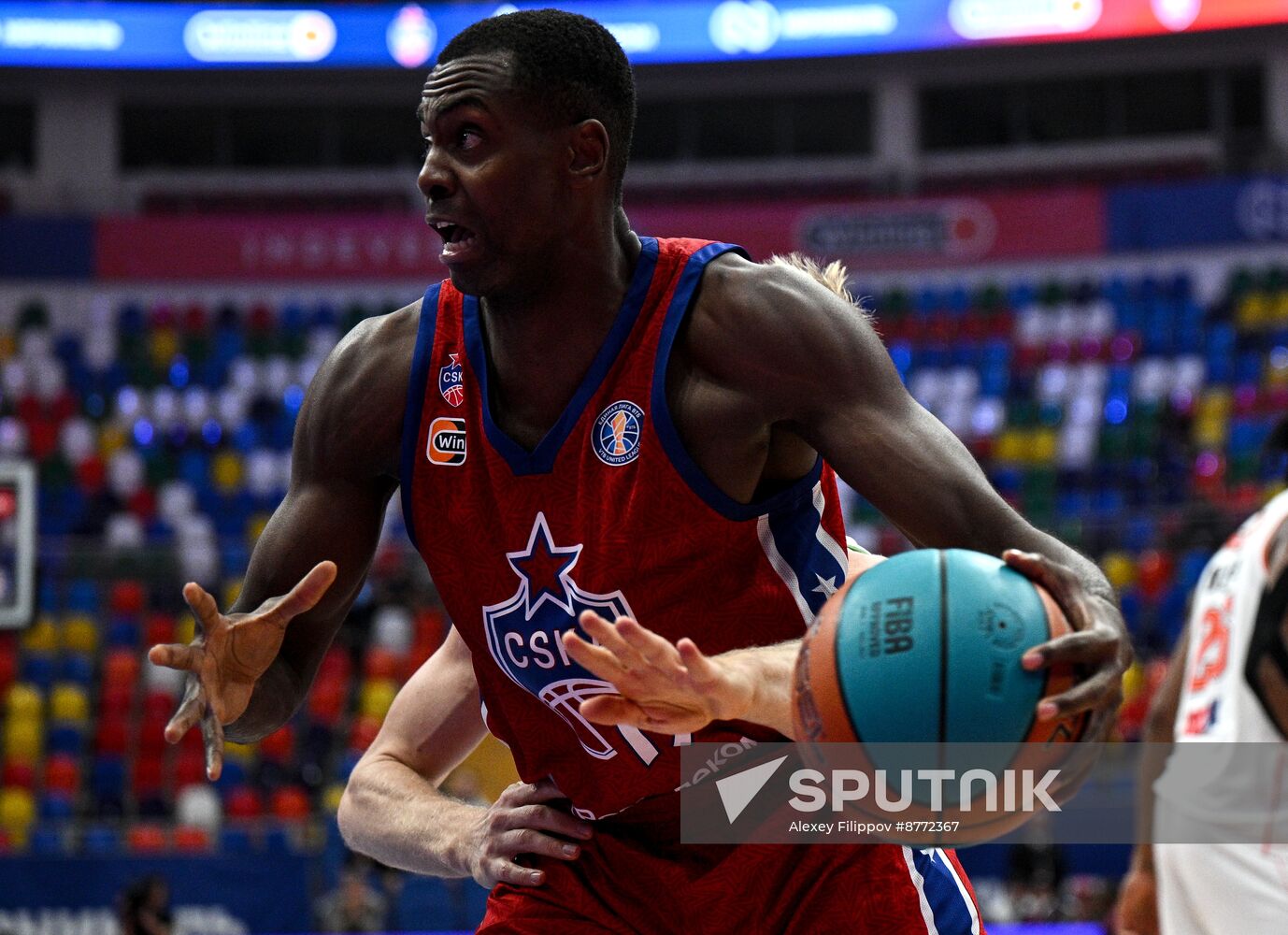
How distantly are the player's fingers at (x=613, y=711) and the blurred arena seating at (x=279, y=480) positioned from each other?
8.28 m

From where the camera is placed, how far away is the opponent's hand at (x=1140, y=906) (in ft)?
12.9

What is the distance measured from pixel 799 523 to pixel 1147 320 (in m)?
15.1

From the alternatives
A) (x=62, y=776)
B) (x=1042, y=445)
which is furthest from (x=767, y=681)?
(x=1042, y=445)

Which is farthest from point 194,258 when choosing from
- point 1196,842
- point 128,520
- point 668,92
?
point 1196,842

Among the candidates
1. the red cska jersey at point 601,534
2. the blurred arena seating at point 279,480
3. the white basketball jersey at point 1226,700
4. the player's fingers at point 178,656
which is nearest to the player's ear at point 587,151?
the red cska jersey at point 601,534

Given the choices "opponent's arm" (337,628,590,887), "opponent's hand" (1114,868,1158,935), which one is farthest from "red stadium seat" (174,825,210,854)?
"opponent's hand" (1114,868,1158,935)

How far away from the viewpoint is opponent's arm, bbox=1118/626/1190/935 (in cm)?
393

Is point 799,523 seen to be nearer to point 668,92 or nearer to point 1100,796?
point 1100,796

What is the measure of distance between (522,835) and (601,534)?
Result: 1.96 ft

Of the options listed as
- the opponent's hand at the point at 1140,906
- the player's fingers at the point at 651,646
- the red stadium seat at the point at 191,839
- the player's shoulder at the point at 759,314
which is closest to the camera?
the player's fingers at the point at 651,646

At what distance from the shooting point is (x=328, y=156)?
2048 cm

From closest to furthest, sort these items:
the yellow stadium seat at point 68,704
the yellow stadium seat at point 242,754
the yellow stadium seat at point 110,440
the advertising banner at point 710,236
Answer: the yellow stadium seat at point 242,754 < the yellow stadium seat at point 68,704 < the yellow stadium seat at point 110,440 < the advertising banner at point 710,236

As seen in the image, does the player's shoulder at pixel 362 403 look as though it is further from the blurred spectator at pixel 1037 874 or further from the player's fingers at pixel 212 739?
the blurred spectator at pixel 1037 874

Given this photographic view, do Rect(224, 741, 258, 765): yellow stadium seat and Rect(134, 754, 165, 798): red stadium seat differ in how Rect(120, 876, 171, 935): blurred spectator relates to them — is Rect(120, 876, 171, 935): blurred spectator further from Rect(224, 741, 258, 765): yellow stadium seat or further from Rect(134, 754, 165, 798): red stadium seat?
Rect(224, 741, 258, 765): yellow stadium seat
